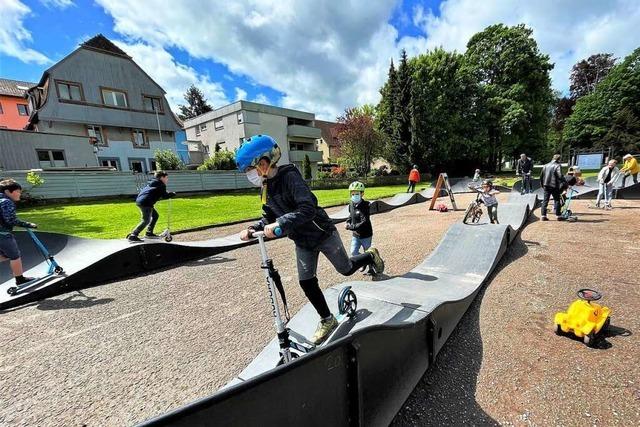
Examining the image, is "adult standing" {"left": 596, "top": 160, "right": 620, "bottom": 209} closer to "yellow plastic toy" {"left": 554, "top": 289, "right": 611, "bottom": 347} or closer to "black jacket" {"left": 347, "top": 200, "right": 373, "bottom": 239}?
"yellow plastic toy" {"left": 554, "top": 289, "right": 611, "bottom": 347}

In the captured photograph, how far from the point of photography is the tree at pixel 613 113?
37.3 m

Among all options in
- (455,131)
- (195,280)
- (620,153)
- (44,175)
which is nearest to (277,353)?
(195,280)

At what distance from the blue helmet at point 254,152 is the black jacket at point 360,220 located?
2.92 metres

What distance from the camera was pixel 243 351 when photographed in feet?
10.8

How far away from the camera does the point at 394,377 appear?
235 cm

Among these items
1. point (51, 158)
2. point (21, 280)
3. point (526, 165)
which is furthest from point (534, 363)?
point (51, 158)

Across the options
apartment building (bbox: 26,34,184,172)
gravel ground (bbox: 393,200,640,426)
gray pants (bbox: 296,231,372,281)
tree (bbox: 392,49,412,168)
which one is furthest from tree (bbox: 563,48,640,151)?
apartment building (bbox: 26,34,184,172)

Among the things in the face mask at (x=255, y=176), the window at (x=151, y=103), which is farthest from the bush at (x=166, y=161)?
the face mask at (x=255, y=176)

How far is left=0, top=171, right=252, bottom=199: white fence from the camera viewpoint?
17.0m

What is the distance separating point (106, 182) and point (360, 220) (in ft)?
67.9

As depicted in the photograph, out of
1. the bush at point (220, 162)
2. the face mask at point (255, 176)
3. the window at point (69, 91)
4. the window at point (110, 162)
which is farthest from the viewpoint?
the bush at point (220, 162)

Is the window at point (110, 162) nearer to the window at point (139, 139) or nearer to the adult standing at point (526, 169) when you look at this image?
the window at point (139, 139)

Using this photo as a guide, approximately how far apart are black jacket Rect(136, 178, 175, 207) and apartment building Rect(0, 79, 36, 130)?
42626 millimetres

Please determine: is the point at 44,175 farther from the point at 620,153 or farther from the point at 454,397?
the point at 620,153
